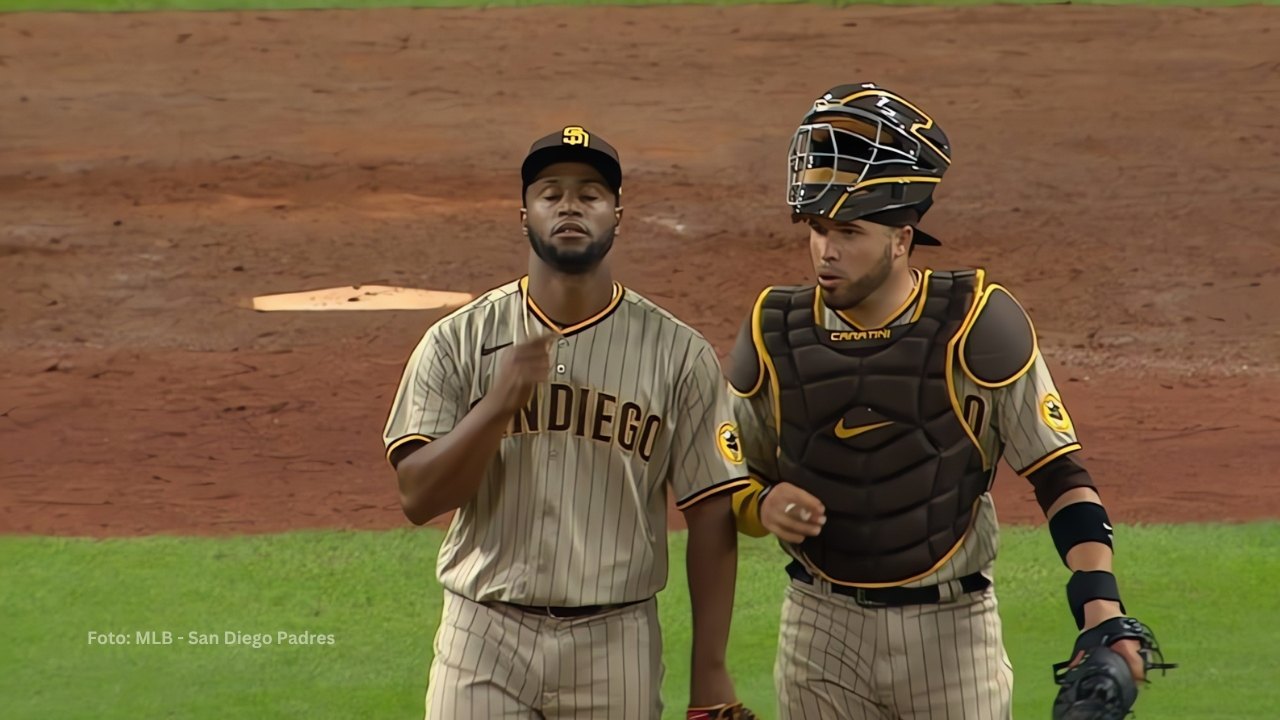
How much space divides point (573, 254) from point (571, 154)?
209 millimetres

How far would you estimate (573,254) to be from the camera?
369 cm

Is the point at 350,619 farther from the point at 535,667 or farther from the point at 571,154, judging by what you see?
the point at 571,154

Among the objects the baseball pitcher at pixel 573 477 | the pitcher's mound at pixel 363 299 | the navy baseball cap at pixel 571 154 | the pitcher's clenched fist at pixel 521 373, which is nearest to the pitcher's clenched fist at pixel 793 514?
the baseball pitcher at pixel 573 477

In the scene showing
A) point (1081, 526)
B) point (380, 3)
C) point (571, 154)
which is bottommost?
point (1081, 526)

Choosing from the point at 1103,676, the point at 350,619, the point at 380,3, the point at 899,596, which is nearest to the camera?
the point at 1103,676

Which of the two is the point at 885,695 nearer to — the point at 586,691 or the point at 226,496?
the point at 586,691

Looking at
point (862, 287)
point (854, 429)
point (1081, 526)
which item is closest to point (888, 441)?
point (854, 429)

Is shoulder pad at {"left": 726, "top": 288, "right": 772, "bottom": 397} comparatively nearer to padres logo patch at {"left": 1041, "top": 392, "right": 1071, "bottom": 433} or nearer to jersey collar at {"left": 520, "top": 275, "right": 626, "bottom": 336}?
jersey collar at {"left": 520, "top": 275, "right": 626, "bottom": 336}

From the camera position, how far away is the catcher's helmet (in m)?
3.80

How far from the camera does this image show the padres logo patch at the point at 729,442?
385cm

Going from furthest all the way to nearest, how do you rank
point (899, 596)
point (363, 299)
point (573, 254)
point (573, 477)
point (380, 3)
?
point (380, 3)
point (363, 299)
point (899, 596)
point (573, 477)
point (573, 254)

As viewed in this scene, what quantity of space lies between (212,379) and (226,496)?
1.69 meters

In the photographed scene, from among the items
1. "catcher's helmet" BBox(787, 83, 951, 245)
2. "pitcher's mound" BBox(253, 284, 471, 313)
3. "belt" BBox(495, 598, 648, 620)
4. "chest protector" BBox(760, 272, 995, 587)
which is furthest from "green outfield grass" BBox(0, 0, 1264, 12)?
"belt" BBox(495, 598, 648, 620)

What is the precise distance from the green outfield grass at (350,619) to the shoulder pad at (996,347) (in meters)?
2.92
